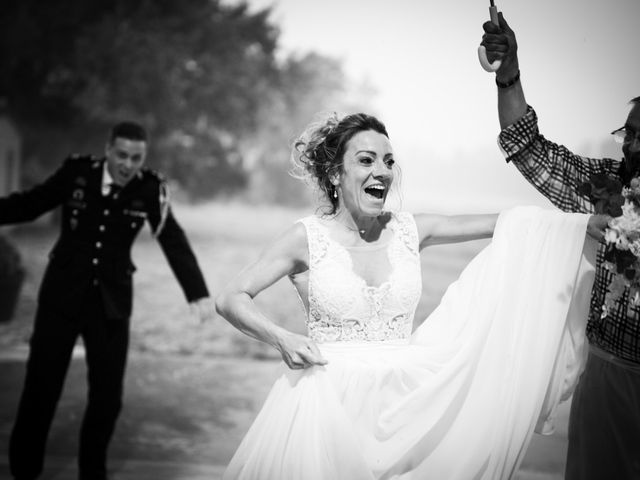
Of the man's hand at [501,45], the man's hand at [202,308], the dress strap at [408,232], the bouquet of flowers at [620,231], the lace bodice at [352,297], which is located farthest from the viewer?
the man's hand at [202,308]

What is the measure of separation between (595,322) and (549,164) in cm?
54

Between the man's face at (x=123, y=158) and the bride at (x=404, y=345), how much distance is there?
1391 millimetres

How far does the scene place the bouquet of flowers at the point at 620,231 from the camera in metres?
1.70

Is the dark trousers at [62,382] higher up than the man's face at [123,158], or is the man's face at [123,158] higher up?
the man's face at [123,158]

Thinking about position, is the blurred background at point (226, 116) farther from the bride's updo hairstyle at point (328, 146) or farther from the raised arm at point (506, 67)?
the raised arm at point (506, 67)

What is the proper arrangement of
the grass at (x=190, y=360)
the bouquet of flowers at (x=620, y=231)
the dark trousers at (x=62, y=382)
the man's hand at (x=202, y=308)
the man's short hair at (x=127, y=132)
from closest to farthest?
1. the bouquet of flowers at (x=620, y=231)
2. the dark trousers at (x=62, y=382)
3. the man's short hair at (x=127, y=132)
4. the man's hand at (x=202, y=308)
5. the grass at (x=190, y=360)

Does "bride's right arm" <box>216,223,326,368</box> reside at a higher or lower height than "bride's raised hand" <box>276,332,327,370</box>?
higher

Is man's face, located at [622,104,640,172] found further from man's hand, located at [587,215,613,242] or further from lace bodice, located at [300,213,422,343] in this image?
lace bodice, located at [300,213,422,343]

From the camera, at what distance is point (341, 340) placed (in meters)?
2.15

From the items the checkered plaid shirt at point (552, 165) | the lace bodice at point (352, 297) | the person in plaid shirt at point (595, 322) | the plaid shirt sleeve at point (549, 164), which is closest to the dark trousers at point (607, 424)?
the person in plaid shirt at point (595, 322)

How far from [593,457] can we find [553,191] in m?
0.85

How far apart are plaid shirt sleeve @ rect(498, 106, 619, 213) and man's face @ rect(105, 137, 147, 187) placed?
6.42ft

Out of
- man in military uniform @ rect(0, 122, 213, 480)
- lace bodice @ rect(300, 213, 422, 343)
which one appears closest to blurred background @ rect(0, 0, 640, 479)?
man in military uniform @ rect(0, 122, 213, 480)

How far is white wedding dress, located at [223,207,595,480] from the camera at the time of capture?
6.24 ft
